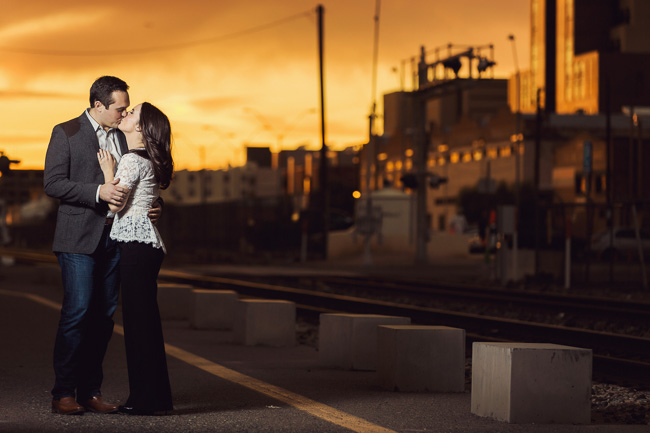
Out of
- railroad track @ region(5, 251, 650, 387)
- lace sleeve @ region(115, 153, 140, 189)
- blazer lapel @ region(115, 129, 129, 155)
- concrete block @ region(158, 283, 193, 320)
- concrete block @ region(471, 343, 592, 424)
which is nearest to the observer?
lace sleeve @ region(115, 153, 140, 189)

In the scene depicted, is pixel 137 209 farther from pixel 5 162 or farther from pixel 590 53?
pixel 590 53

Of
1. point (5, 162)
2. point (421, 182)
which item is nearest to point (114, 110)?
point (5, 162)

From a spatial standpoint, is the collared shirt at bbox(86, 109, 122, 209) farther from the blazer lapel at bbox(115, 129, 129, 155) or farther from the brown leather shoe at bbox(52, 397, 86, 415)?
the brown leather shoe at bbox(52, 397, 86, 415)

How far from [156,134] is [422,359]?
3.11 meters

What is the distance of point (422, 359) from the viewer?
8.62 meters

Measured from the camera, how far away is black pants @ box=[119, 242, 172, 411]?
21.4ft

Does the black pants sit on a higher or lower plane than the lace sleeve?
lower

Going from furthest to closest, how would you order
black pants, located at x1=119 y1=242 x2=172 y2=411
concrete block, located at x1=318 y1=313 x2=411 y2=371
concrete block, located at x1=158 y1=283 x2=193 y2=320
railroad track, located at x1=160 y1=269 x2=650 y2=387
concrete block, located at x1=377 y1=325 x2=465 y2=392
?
concrete block, located at x1=158 y1=283 x2=193 y2=320
railroad track, located at x1=160 y1=269 x2=650 y2=387
concrete block, located at x1=318 y1=313 x2=411 y2=371
concrete block, located at x1=377 y1=325 x2=465 y2=392
black pants, located at x1=119 y1=242 x2=172 y2=411

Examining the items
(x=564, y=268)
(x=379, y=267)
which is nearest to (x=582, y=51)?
(x=379, y=267)

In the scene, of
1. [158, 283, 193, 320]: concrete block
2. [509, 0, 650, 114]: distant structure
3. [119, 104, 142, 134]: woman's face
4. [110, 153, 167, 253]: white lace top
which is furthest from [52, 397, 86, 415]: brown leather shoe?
[509, 0, 650, 114]: distant structure

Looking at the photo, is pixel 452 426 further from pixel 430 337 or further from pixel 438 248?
pixel 438 248

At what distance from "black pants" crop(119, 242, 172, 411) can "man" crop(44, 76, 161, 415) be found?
19cm

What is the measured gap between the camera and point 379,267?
4188 cm

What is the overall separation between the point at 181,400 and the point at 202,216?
50.4m
